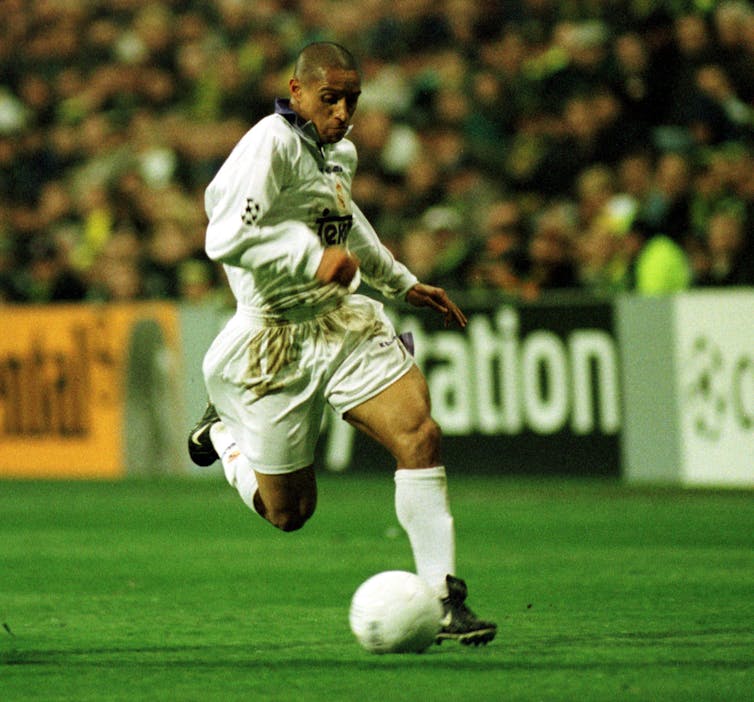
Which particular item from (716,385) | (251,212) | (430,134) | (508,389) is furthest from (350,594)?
(430,134)

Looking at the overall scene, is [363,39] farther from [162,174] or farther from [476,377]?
[476,377]

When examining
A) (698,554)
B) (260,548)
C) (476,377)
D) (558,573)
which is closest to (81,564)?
(260,548)

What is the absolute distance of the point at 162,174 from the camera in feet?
55.8

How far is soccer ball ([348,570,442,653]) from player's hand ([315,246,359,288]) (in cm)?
99

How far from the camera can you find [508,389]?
1319 cm

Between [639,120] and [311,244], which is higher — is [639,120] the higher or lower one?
the higher one

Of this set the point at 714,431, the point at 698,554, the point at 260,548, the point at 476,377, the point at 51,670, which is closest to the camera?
the point at 51,670

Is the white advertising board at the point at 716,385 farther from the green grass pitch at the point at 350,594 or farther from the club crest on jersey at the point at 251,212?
the club crest on jersey at the point at 251,212

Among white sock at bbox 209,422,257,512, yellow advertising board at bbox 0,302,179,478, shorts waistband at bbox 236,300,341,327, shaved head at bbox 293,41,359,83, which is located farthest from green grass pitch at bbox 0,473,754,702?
shaved head at bbox 293,41,359,83

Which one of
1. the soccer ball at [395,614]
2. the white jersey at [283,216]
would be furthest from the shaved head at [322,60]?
the soccer ball at [395,614]

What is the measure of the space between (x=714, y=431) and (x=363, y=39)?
244 inches

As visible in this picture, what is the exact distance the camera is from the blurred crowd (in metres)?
13.7

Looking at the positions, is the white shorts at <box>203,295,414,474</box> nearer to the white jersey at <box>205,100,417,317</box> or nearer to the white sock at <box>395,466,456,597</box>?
the white jersey at <box>205,100,417,317</box>

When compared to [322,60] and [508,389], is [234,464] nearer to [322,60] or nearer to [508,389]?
[322,60]
